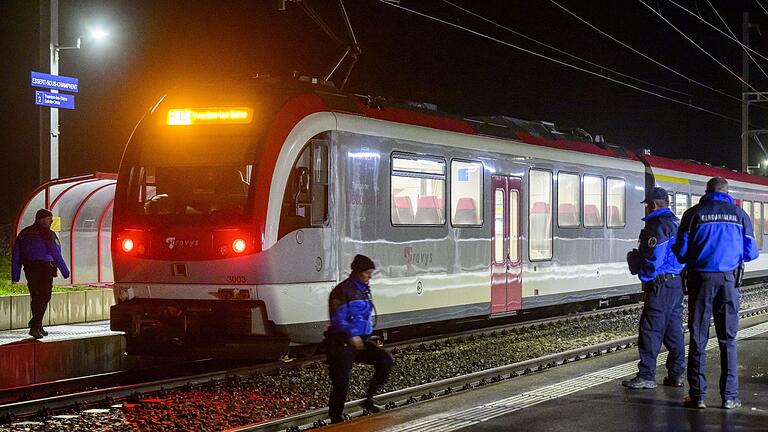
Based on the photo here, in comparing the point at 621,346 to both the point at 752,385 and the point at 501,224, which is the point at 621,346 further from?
the point at 752,385

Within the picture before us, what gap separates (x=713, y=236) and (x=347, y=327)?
295cm

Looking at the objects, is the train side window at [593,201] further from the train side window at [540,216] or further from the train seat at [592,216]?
the train side window at [540,216]

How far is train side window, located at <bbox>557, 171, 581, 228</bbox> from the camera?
1688 cm

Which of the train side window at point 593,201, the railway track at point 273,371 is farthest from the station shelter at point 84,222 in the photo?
the train side window at point 593,201

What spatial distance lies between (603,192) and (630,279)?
2.47 meters

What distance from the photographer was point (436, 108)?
1495 centimetres

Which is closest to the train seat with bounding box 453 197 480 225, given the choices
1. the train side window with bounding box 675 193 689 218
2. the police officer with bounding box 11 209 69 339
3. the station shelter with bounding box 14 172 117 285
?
the police officer with bounding box 11 209 69 339

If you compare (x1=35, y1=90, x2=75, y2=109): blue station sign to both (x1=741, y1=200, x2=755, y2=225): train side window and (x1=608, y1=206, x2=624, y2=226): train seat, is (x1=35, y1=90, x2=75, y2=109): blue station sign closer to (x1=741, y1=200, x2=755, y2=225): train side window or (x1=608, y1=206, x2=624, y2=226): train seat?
(x1=608, y1=206, x2=624, y2=226): train seat

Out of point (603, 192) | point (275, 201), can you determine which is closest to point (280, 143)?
point (275, 201)

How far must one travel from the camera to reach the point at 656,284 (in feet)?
29.6

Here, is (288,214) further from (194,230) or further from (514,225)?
(514,225)

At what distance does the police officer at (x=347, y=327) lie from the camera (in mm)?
8055

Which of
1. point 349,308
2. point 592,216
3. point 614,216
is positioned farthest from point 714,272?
point 614,216

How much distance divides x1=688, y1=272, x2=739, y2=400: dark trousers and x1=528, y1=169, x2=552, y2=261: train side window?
7810 millimetres
